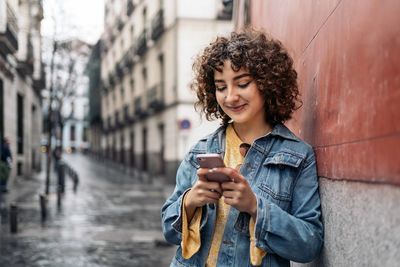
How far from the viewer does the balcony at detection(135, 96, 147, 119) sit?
27.5m

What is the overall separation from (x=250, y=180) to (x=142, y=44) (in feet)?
82.7

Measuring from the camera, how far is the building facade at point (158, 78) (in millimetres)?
20812

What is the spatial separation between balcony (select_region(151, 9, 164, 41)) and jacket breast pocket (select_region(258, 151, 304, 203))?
2134cm

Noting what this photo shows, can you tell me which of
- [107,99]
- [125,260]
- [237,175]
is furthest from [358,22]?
[107,99]

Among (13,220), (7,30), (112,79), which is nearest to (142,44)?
(7,30)

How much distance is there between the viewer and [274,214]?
1696 mm

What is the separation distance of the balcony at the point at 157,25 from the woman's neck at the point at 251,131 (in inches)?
830

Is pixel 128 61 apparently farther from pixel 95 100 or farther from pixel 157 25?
pixel 95 100

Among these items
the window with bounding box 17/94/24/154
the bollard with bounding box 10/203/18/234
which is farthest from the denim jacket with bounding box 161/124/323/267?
the window with bounding box 17/94/24/154

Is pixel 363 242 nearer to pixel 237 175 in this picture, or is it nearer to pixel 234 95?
pixel 237 175

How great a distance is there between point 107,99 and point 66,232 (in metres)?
36.2

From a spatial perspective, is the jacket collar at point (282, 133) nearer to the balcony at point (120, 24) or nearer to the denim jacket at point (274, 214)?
the denim jacket at point (274, 214)

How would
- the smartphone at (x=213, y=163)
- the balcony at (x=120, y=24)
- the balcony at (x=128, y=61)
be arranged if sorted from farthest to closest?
the balcony at (x=120, y=24), the balcony at (x=128, y=61), the smartphone at (x=213, y=163)

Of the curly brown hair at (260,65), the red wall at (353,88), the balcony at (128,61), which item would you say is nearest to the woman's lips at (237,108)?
the curly brown hair at (260,65)
